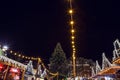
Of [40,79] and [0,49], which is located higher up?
[0,49]

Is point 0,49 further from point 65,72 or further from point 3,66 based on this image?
point 65,72

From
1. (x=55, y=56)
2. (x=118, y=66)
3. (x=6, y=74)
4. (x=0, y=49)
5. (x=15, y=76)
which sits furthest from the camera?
(x=55, y=56)

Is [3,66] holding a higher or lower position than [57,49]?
lower

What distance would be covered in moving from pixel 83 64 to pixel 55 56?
777 centimetres

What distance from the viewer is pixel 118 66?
1195 cm

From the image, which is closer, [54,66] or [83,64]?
[54,66]

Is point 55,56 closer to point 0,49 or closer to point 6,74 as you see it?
point 0,49

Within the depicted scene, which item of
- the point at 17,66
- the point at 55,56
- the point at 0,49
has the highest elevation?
the point at 55,56

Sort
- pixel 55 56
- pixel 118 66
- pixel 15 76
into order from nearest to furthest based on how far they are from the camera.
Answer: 1. pixel 15 76
2. pixel 118 66
3. pixel 55 56

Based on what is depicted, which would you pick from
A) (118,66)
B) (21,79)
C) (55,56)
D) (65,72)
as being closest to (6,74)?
(21,79)

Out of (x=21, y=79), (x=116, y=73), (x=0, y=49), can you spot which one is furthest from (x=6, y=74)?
(x=0, y=49)

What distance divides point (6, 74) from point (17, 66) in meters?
1.00

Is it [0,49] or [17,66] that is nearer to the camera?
[17,66]

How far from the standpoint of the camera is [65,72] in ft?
148
